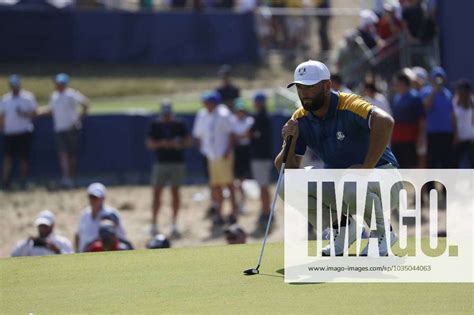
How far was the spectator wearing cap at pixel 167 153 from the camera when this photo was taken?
60.2ft

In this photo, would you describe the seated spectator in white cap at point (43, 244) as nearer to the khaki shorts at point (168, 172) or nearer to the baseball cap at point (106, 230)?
the baseball cap at point (106, 230)

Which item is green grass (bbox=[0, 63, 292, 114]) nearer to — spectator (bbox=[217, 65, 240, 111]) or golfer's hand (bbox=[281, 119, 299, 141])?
spectator (bbox=[217, 65, 240, 111])

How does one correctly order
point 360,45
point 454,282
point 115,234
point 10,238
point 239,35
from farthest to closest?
point 239,35
point 360,45
point 10,238
point 115,234
point 454,282

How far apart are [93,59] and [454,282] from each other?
20.1 m

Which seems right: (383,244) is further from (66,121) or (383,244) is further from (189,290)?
(66,121)

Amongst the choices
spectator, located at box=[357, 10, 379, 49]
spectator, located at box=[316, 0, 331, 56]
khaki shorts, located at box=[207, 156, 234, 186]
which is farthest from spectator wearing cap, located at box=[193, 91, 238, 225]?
spectator, located at box=[316, 0, 331, 56]

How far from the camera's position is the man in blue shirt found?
9.23m

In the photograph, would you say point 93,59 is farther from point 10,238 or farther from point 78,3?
point 10,238

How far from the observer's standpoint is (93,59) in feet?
91.6

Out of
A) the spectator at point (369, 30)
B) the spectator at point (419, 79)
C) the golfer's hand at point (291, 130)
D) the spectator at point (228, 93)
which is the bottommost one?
the spectator at point (228, 93)

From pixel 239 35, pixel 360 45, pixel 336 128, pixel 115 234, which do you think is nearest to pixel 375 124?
pixel 336 128

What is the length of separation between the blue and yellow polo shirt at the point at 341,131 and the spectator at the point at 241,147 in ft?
29.4

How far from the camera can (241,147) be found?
19.2 meters

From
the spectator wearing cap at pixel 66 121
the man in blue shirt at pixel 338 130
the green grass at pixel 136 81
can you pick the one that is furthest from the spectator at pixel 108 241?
the green grass at pixel 136 81
